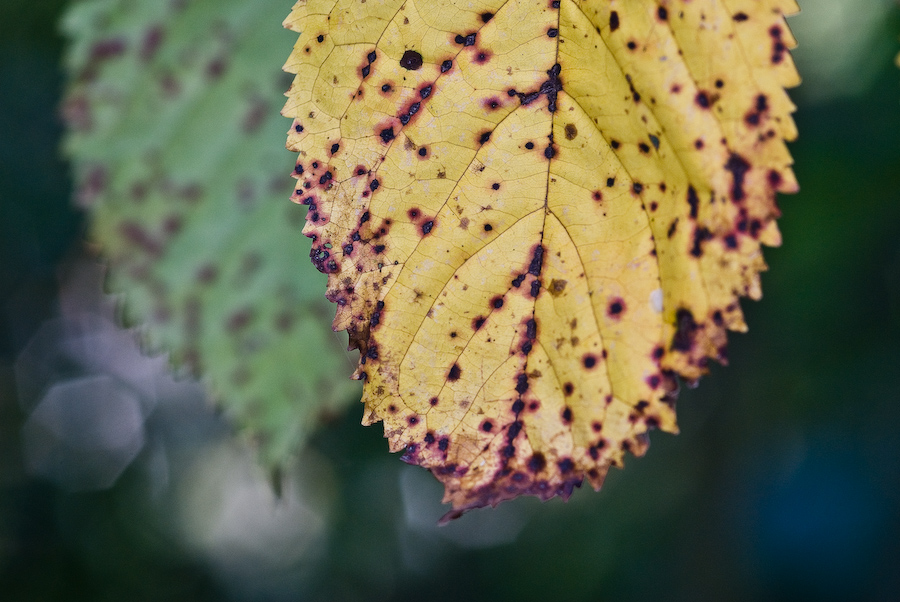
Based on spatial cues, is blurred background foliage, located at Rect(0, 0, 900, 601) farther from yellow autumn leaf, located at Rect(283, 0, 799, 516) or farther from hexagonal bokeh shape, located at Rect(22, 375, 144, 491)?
yellow autumn leaf, located at Rect(283, 0, 799, 516)

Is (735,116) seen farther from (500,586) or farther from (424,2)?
(500,586)

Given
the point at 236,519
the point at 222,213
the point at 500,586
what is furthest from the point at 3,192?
the point at 500,586

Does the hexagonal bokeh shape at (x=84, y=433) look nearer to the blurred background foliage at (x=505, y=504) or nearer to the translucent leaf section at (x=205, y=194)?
the blurred background foliage at (x=505, y=504)

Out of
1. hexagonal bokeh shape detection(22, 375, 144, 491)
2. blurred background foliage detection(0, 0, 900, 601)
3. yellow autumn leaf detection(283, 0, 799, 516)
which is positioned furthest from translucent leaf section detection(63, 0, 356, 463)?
hexagonal bokeh shape detection(22, 375, 144, 491)

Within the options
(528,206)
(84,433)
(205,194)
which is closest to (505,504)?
(84,433)

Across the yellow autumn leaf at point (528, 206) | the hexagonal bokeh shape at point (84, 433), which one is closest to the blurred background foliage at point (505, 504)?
the hexagonal bokeh shape at point (84, 433)
